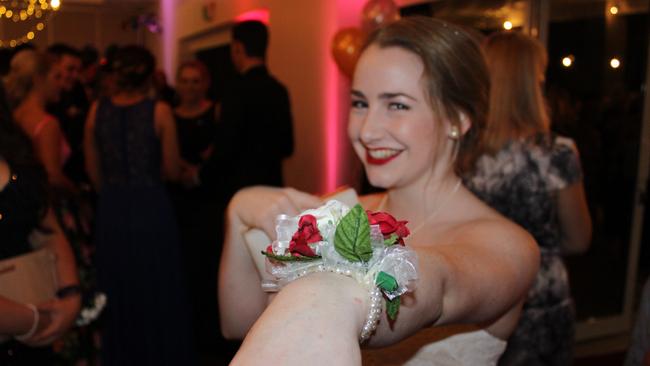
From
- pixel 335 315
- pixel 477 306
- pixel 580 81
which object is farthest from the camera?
pixel 580 81

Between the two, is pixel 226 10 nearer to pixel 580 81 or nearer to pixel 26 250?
pixel 580 81

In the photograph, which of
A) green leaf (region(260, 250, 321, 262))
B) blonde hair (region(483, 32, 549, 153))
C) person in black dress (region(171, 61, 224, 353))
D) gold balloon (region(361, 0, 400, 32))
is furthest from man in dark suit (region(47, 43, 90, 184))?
green leaf (region(260, 250, 321, 262))

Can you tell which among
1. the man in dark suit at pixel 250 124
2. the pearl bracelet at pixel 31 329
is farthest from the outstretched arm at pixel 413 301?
the man in dark suit at pixel 250 124

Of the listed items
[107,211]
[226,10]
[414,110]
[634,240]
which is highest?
[226,10]

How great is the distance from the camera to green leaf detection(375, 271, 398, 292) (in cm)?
72

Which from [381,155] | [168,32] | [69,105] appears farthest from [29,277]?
[168,32]

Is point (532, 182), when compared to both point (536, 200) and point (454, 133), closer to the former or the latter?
point (536, 200)

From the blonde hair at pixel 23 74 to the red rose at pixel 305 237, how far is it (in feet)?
10.3

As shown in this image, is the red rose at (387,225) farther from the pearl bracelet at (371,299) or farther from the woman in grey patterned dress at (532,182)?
the woman in grey patterned dress at (532,182)

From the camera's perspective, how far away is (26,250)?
179cm

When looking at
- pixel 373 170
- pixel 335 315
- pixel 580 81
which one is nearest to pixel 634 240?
pixel 580 81

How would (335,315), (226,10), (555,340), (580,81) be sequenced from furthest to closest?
(226,10) < (580,81) < (555,340) < (335,315)

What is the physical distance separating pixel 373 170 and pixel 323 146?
3840 millimetres

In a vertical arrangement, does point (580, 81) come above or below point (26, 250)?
above
